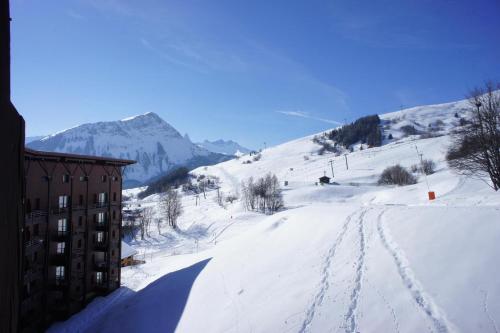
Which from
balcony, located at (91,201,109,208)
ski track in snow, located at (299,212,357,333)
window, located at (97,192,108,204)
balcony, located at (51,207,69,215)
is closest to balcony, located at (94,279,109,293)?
balcony, located at (91,201,109,208)

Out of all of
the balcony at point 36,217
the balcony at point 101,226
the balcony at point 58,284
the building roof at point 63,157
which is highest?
the building roof at point 63,157

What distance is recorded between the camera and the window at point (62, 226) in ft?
97.1

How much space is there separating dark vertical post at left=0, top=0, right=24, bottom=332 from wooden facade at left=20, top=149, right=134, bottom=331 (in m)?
26.3

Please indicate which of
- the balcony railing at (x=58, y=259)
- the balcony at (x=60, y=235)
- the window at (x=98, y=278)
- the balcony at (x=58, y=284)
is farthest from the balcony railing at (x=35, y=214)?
the window at (x=98, y=278)

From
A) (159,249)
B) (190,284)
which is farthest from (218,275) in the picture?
(159,249)

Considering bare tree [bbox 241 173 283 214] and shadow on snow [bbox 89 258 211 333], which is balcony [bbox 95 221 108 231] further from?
bare tree [bbox 241 173 283 214]

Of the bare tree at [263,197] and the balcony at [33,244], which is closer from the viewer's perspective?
the balcony at [33,244]

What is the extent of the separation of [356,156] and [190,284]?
15527 cm

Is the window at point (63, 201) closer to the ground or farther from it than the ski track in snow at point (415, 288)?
farther from it

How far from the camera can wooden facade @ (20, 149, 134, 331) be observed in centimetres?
2634

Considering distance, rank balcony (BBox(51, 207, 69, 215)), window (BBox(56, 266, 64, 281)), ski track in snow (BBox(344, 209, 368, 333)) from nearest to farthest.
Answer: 1. ski track in snow (BBox(344, 209, 368, 333))
2. balcony (BBox(51, 207, 69, 215))
3. window (BBox(56, 266, 64, 281))

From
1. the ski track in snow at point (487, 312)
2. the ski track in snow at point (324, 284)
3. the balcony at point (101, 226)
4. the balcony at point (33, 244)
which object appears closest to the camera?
the ski track in snow at point (487, 312)

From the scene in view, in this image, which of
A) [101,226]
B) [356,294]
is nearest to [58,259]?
[101,226]

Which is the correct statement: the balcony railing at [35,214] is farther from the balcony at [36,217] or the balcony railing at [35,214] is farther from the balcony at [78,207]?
the balcony at [78,207]
